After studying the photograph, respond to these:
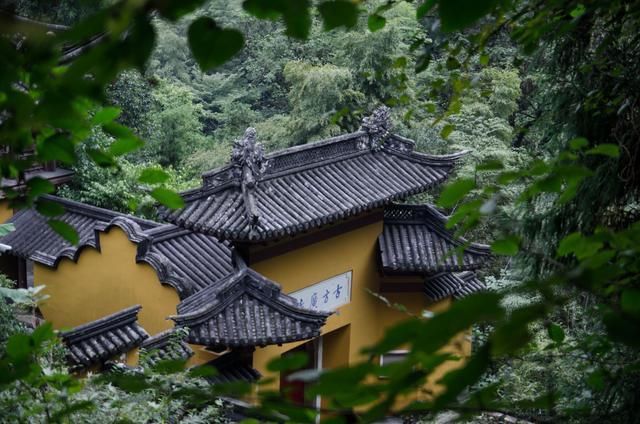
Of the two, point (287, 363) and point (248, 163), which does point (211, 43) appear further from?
point (248, 163)

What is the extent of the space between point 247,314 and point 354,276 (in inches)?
76.2

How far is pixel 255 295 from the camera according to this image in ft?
23.0

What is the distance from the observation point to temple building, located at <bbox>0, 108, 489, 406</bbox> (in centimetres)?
684

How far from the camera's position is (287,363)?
1051mm

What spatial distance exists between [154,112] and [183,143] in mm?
803

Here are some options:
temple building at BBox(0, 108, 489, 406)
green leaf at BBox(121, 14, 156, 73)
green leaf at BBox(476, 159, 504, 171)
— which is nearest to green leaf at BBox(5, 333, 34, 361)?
green leaf at BBox(121, 14, 156, 73)

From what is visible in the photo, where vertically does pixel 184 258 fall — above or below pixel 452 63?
below

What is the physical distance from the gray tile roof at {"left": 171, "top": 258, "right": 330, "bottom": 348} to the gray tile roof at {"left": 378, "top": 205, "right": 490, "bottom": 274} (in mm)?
1699

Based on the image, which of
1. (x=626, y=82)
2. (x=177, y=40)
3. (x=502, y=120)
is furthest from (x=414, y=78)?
(x=626, y=82)

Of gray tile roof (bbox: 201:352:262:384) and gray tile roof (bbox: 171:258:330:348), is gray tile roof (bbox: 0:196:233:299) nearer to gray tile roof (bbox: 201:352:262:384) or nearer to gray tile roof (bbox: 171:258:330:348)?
gray tile roof (bbox: 171:258:330:348)

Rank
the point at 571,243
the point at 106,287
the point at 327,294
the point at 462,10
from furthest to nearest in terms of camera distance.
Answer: the point at 106,287, the point at 327,294, the point at 571,243, the point at 462,10

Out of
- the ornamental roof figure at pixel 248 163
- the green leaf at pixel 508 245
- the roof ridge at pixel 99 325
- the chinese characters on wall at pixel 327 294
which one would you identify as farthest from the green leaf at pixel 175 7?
Answer: the chinese characters on wall at pixel 327 294

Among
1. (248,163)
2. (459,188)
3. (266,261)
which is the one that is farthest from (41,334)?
(266,261)

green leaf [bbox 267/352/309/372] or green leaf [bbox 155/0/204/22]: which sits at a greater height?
green leaf [bbox 155/0/204/22]
